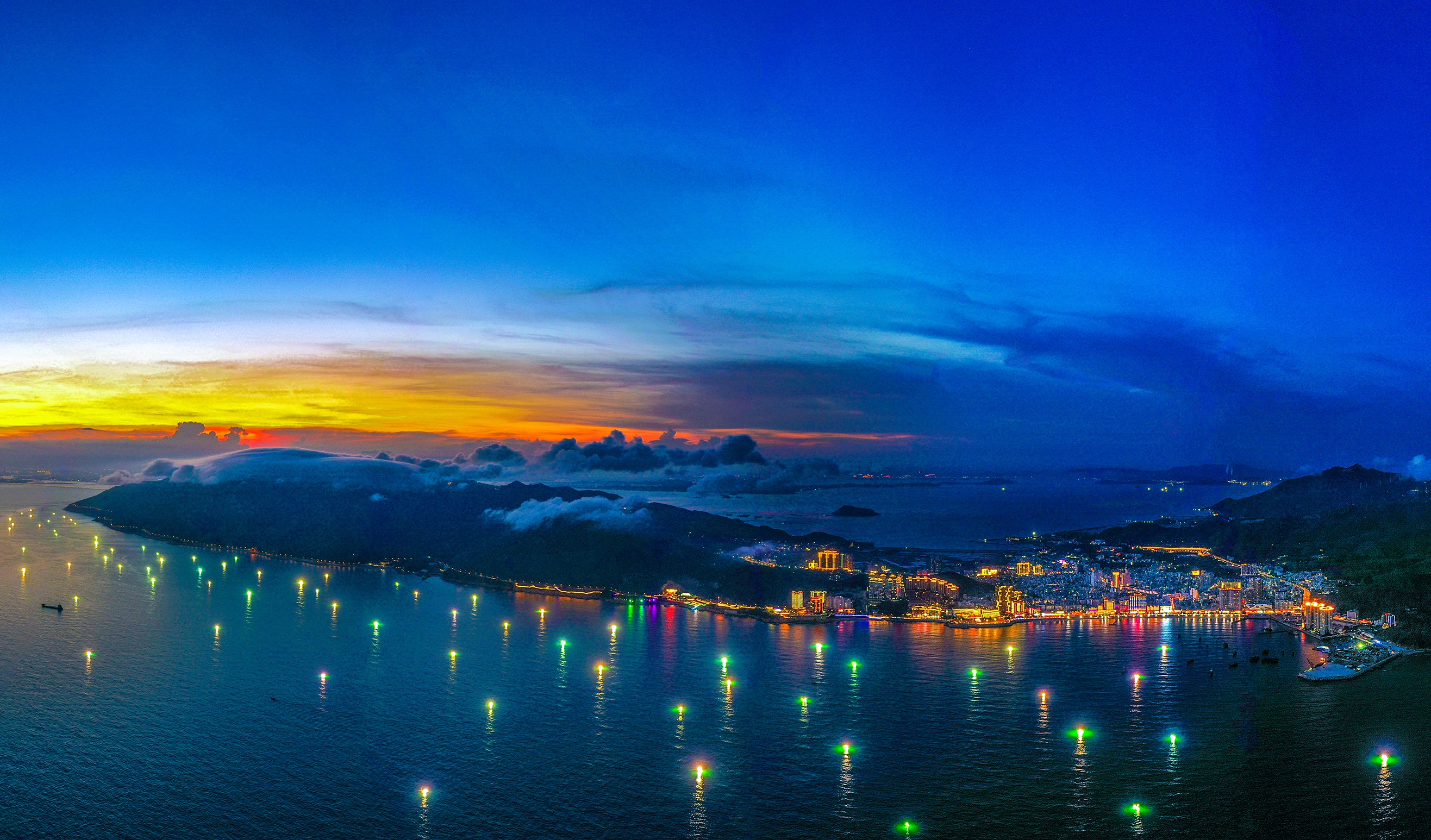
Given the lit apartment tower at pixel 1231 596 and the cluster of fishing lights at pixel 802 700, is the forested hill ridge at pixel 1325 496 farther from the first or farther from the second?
the cluster of fishing lights at pixel 802 700

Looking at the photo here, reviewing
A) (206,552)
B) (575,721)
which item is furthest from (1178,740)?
(206,552)

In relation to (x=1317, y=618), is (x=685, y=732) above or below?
above

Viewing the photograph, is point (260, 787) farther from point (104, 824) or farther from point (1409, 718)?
point (1409, 718)

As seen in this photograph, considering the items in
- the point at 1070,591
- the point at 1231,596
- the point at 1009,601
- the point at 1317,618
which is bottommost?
the point at 1317,618

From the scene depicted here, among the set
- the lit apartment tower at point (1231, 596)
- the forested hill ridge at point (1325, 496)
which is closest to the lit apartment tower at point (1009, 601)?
the lit apartment tower at point (1231, 596)

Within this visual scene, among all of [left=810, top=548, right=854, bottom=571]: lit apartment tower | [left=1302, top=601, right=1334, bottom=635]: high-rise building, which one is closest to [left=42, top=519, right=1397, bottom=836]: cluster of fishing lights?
[left=1302, top=601, right=1334, bottom=635]: high-rise building

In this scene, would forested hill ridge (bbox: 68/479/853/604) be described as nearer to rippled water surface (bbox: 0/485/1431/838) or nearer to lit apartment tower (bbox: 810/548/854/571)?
lit apartment tower (bbox: 810/548/854/571)

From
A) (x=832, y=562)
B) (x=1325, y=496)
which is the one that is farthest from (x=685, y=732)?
(x=1325, y=496)

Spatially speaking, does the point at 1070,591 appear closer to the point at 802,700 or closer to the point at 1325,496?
the point at 802,700
